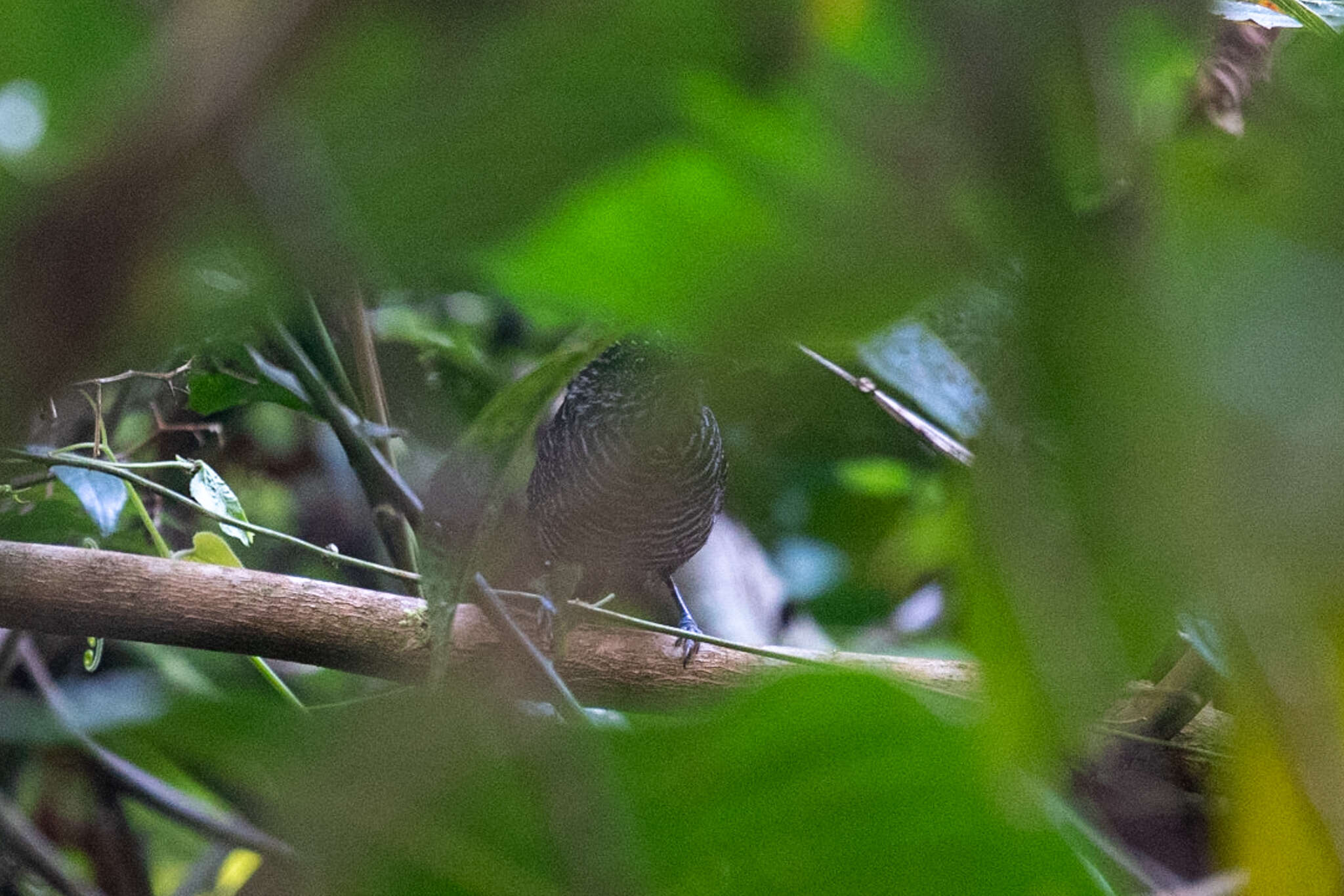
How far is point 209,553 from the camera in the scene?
73 cm

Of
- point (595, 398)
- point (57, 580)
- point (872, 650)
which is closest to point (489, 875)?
point (57, 580)

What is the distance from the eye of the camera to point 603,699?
2.85 ft

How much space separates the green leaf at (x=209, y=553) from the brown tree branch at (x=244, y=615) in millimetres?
17

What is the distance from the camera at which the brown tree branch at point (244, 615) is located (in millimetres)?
646

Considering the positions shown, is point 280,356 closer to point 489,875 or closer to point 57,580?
point 57,580

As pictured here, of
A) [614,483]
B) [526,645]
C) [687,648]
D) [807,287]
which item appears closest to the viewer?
[807,287]

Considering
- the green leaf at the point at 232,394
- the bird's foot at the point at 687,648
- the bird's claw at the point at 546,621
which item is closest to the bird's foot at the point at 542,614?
the bird's claw at the point at 546,621

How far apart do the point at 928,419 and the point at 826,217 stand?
57 cm

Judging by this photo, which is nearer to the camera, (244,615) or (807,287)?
(807,287)

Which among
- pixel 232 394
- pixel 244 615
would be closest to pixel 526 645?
pixel 244 615

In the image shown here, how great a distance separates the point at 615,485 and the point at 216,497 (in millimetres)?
405

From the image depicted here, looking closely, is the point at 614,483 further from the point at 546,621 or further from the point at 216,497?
the point at 216,497

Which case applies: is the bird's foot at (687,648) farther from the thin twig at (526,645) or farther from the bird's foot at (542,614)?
the thin twig at (526,645)

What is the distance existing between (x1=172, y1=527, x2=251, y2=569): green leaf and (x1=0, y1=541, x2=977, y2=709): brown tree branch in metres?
0.02
